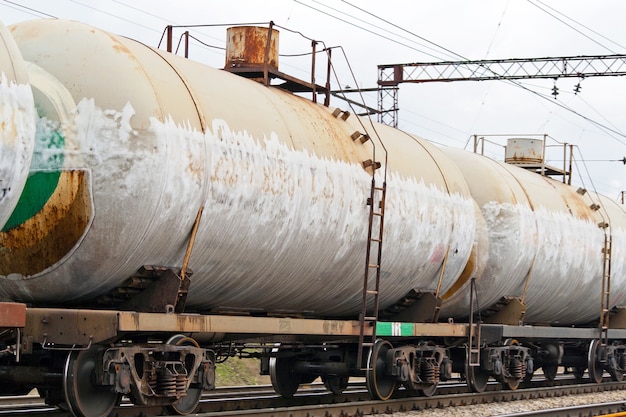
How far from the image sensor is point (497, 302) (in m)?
16.7

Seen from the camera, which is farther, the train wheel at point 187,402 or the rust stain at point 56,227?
the train wheel at point 187,402

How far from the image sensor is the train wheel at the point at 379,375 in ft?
43.3

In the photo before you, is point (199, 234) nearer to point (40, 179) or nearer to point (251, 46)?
point (40, 179)

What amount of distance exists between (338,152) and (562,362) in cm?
998

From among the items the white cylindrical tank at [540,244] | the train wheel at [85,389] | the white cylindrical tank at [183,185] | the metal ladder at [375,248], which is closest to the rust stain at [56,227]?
the white cylindrical tank at [183,185]

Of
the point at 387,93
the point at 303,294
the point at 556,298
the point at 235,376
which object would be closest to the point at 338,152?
the point at 303,294

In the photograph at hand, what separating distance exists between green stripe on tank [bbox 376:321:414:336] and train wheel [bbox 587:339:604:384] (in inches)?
277

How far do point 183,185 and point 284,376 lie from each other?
5632 millimetres

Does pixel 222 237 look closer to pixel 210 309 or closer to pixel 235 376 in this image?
pixel 210 309

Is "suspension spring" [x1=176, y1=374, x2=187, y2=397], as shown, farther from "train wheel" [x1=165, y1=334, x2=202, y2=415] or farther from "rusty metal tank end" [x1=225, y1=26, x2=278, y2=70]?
"rusty metal tank end" [x1=225, y1=26, x2=278, y2=70]

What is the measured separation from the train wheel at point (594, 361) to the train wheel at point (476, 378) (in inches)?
147

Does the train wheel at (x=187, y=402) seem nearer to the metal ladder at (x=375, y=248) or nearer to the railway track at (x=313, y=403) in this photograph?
the railway track at (x=313, y=403)

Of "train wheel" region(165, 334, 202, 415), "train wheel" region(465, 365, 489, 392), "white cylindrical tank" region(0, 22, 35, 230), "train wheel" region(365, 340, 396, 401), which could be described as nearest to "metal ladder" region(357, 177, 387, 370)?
"train wheel" region(365, 340, 396, 401)

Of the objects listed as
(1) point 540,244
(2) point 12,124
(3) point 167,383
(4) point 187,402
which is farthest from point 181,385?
(1) point 540,244
